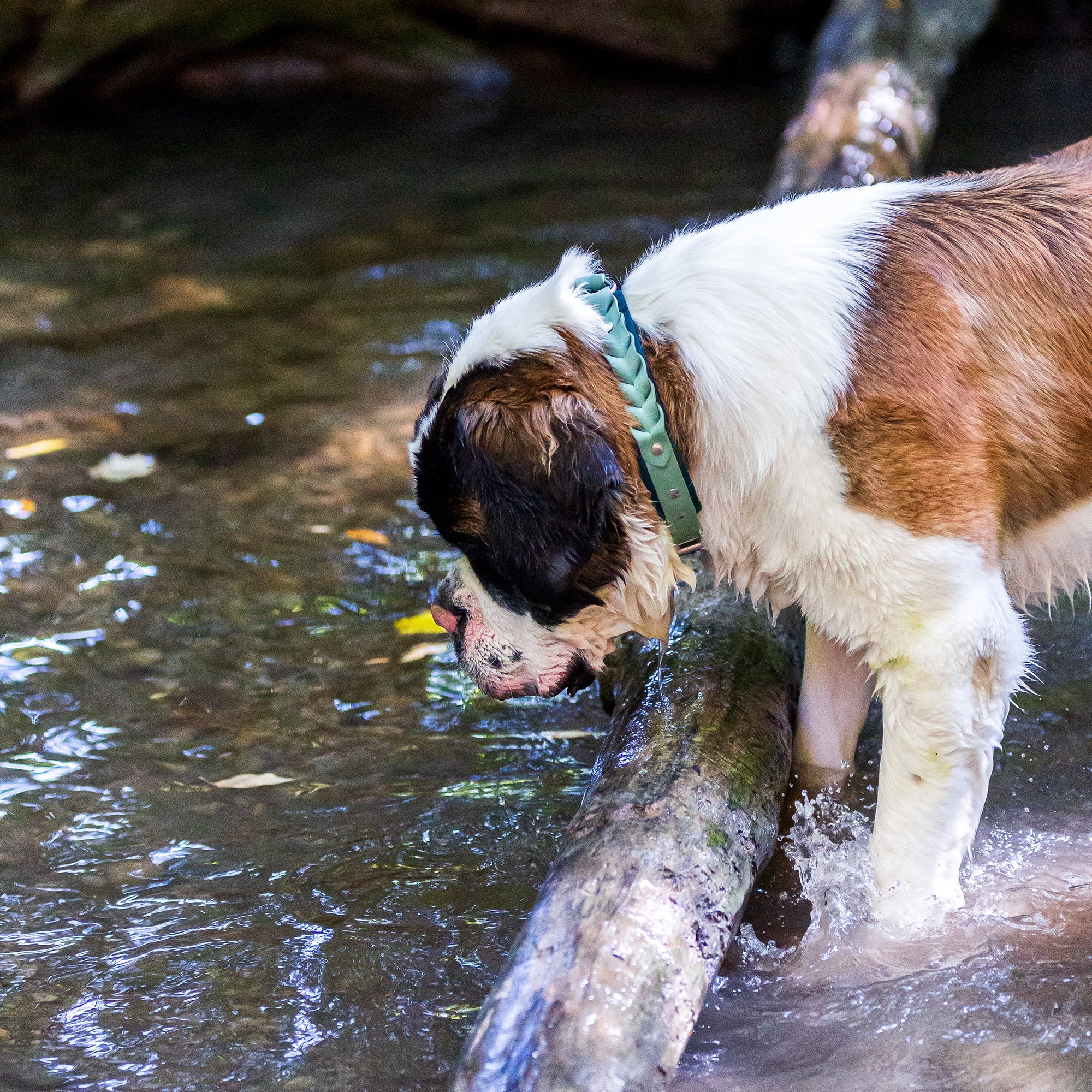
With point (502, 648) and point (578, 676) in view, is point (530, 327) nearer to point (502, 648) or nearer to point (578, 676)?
point (502, 648)

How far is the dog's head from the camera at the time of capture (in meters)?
2.90

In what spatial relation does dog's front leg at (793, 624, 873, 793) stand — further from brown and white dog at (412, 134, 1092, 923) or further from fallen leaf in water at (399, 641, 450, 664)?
fallen leaf in water at (399, 641, 450, 664)

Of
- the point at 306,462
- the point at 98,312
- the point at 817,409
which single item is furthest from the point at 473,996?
the point at 98,312

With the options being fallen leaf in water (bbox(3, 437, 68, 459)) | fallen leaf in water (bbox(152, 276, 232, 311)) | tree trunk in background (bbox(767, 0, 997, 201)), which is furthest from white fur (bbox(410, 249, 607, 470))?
fallen leaf in water (bbox(152, 276, 232, 311))

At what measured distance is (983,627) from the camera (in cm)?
291

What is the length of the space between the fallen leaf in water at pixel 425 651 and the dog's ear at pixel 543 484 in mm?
1517

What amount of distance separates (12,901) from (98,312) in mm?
4916

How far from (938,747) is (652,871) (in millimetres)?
745

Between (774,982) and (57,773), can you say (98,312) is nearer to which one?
(57,773)

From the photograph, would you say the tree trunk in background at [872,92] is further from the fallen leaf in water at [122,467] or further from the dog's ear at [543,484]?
the dog's ear at [543,484]

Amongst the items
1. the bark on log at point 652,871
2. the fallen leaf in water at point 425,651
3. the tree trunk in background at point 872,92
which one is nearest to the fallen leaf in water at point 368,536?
the fallen leaf in water at point 425,651

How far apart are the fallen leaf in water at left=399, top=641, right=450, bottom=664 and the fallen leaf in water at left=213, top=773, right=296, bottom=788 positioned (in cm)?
71

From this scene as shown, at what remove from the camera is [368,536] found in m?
5.20

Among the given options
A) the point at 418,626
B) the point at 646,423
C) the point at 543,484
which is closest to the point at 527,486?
the point at 543,484
